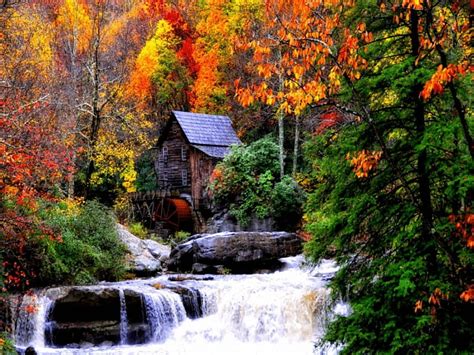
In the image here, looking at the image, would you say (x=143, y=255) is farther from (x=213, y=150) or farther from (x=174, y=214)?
(x=213, y=150)

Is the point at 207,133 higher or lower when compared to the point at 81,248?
higher

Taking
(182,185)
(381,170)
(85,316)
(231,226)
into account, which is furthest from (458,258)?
(182,185)

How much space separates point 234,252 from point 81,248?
240 inches

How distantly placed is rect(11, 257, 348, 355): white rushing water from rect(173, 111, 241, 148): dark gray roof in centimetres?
1680

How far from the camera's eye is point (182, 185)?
3219 cm

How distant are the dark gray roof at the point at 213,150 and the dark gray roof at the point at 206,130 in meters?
0.06

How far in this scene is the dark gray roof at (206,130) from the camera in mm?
31003

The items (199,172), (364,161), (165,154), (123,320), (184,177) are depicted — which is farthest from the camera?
(165,154)

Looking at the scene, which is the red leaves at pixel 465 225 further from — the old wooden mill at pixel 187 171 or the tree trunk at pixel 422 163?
the old wooden mill at pixel 187 171

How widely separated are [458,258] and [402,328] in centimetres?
89

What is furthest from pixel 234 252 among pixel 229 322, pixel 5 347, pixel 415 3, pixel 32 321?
pixel 415 3

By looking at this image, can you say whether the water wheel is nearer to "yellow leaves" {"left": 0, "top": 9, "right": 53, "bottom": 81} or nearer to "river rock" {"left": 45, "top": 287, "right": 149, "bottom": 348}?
"yellow leaves" {"left": 0, "top": 9, "right": 53, "bottom": 81}

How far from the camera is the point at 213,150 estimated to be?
1220 inches

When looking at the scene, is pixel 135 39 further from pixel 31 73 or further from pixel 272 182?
pixel 31 73
